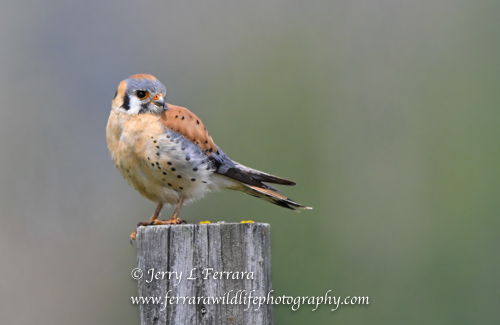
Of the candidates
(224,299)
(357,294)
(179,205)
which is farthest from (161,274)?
(357,294)

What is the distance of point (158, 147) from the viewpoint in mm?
3523

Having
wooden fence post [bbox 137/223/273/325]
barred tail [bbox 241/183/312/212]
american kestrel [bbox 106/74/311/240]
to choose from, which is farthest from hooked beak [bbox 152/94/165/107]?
wooden fence post [bbox 137/223/273/325]

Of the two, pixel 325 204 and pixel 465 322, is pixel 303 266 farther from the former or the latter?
pixel 465 322

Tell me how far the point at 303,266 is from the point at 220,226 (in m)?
5.34

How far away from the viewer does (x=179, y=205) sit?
12.1 feet

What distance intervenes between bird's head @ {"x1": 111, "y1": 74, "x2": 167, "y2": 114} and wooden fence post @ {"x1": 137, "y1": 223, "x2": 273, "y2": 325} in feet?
4.80

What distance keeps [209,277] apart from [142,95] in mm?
1694

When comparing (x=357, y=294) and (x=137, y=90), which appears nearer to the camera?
(x=137, y=90)

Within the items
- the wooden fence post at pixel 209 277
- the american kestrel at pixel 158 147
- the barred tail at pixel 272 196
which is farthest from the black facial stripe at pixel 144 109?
the wooden fence post at pixel 209 277

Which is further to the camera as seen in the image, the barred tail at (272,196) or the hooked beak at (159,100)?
the barred tail at (272,196)

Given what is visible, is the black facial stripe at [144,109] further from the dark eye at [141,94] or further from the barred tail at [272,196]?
the barred tail at [272,196]

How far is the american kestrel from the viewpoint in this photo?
3.54m

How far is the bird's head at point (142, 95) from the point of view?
3566mm

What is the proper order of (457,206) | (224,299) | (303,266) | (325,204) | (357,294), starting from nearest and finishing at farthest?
(224,299) < (357,294) < (303,266) < (325,204) < (457,206)
